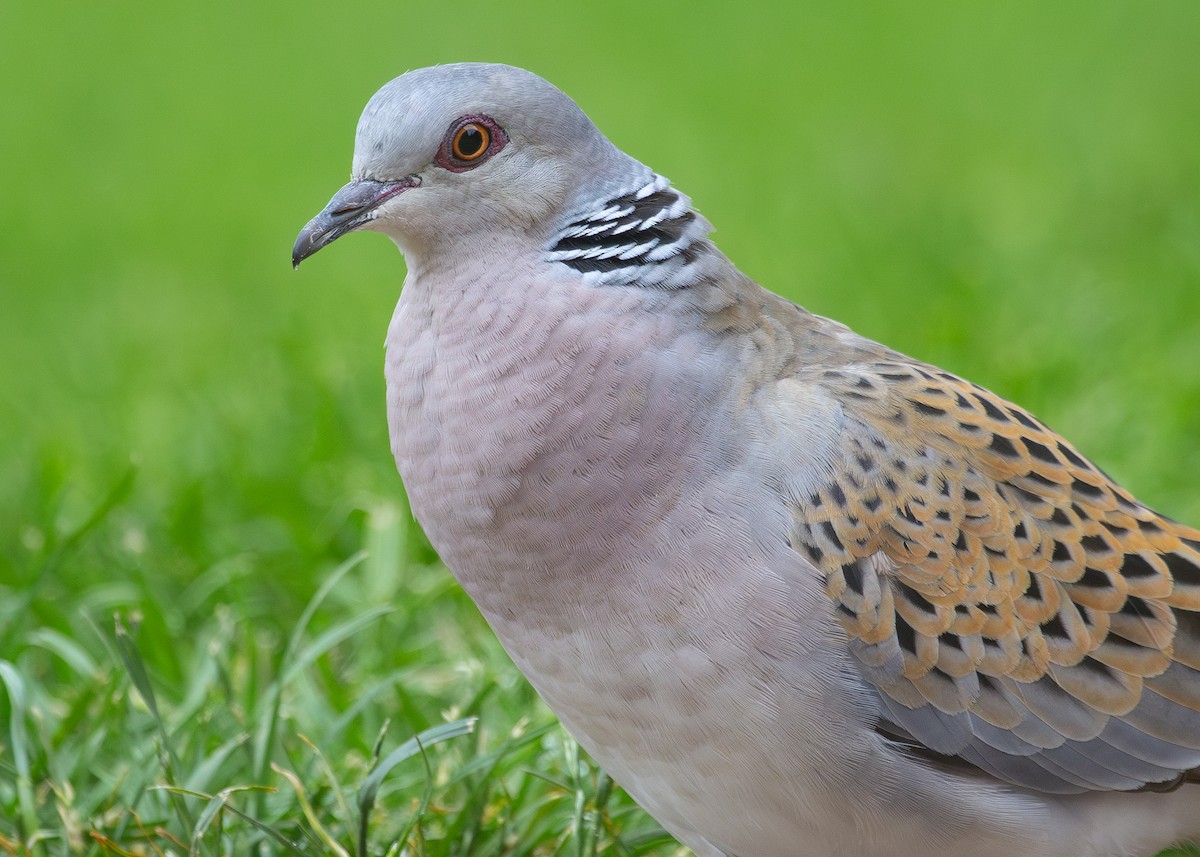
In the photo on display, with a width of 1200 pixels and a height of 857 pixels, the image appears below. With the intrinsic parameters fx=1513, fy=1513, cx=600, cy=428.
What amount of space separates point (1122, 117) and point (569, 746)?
5.85 meters

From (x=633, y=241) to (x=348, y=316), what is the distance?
3.96m

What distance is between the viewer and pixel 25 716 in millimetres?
3555

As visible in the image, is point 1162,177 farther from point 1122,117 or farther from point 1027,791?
point 1027,791

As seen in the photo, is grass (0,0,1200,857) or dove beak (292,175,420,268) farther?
grass (0,0,1200,857)

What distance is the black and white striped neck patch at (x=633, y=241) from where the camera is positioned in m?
2.93

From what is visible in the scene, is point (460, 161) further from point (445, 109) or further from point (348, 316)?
point (348, 316)

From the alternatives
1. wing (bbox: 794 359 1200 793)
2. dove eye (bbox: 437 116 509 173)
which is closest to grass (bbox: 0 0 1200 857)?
wing (bbox: 794 359 1200 793)

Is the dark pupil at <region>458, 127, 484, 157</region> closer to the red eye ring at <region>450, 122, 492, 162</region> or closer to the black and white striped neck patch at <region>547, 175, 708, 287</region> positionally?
the red eye ring at <region>450, 122, 492, 162</region>

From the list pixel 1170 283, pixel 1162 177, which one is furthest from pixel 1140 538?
pixel 1162 177

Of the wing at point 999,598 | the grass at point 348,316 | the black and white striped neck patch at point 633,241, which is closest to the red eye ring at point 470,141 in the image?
the black and white striped neck patch at point 633,241

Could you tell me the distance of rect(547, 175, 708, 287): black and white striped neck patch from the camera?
2930 millimetres

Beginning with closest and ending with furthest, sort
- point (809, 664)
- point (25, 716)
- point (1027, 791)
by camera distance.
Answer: point (809, 664)
point (1027, 791)
point (25, 716)

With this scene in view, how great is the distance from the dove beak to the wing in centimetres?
93

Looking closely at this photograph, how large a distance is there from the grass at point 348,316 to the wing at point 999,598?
893 mm
